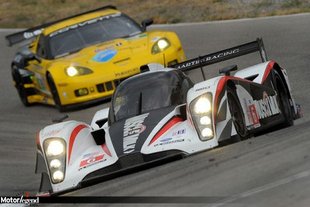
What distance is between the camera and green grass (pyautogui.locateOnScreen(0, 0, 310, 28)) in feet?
61.4

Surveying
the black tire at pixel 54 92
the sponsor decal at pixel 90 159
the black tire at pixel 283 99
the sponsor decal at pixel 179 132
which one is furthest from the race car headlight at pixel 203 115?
the black tire at pixel 54 92

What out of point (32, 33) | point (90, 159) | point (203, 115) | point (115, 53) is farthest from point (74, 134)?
point (32, 33)

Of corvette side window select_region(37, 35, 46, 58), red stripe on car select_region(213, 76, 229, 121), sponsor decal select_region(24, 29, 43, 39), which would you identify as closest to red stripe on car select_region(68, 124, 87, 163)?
red stripe on car select_region(213, 76, 229, 121)

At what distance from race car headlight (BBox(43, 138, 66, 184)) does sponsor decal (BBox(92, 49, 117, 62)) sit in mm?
5199

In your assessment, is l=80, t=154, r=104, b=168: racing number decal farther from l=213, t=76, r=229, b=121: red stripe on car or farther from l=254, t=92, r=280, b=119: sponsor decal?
l=254, t=92, r=280, b=119: sponsor decal

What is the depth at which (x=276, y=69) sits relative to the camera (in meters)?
9.82

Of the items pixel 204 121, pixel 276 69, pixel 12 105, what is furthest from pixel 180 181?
pixel 12 105

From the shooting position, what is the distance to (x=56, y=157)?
7645 millimetres

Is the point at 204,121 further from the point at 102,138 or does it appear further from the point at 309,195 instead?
the point at 309,195

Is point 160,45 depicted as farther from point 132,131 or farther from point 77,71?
point 132,131

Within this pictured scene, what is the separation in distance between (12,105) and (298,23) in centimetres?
582

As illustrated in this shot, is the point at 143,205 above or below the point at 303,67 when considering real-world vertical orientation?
below

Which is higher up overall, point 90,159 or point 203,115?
point 203,115

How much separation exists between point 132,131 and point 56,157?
0.75 m
